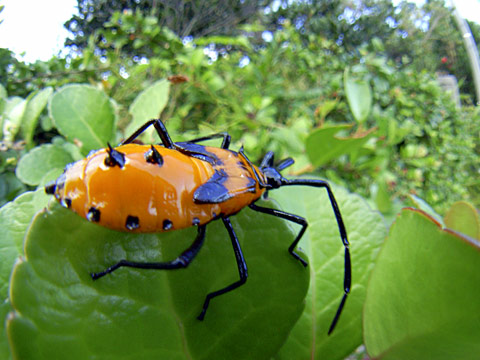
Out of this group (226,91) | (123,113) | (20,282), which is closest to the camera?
(20,282)

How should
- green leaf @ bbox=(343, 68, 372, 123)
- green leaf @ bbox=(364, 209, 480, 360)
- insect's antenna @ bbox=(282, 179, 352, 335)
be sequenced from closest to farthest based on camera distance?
green leaf @ bbox=(364, 209, 480, 360)
insect's antenna @ bbox=(282, 179, 352, 335)
green leaf @ bbox=(343, 68, 372, 123)

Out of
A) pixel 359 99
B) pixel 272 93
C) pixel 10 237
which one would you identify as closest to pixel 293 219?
pixel 10 237

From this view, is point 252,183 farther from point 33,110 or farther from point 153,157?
point 33,110

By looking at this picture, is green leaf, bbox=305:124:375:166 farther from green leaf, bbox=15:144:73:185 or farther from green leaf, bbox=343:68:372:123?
green leaf, bbox=15:144:73:185

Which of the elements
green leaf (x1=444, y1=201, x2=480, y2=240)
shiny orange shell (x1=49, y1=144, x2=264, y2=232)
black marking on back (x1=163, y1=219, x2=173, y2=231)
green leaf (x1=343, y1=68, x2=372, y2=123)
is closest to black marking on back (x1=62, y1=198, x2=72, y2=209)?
shiny orange shell (x1=49, y1=144, x2=264, y2=232)

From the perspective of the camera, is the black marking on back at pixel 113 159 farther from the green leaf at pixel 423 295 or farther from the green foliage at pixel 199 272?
the green leaf at pixel 423 295

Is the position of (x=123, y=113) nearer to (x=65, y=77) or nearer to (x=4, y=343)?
(x=65, y=77)

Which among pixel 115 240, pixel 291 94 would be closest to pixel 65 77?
pixel 115 240
